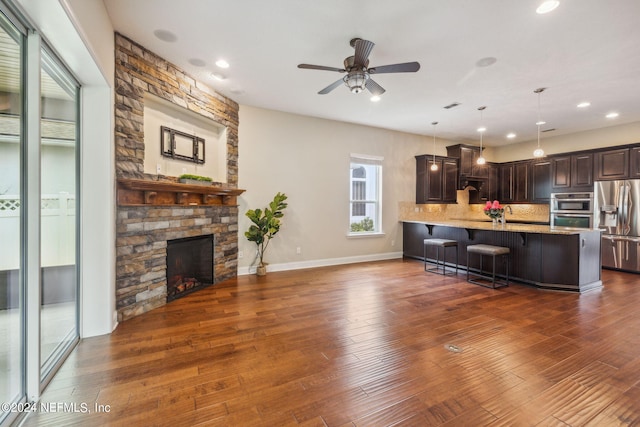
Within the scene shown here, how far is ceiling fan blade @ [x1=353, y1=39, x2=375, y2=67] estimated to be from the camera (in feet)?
8.59

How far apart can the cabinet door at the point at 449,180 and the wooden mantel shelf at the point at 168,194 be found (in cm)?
502

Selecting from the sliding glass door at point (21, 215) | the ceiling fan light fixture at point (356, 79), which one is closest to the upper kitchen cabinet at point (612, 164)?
the ceiling fan light fixture at point (356, 79)

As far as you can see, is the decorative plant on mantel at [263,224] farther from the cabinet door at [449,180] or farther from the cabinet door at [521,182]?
the cabinet door at [521,182]

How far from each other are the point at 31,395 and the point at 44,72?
222cm

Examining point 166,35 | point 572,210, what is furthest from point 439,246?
point 166,35

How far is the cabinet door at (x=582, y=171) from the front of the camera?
5.87m

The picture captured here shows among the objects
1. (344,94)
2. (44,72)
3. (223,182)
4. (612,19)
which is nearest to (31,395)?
(44,72)

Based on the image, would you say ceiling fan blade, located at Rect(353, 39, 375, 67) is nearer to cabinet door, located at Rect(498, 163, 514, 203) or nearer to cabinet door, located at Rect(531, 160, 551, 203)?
cabinet door, located at Rect(531, 160, 551, 203)

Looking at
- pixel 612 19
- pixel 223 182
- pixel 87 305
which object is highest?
pixel 612 19

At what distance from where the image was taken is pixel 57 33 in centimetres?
189

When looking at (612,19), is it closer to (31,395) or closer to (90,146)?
(90,146)

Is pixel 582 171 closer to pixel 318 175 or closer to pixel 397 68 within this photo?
pixel 318 175

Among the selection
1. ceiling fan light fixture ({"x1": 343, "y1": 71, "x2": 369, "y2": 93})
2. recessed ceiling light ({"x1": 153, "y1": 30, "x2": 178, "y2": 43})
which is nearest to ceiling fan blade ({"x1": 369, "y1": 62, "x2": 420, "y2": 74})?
ceiling fan light fixture ({"x1": 343, "y1": 71, "x2": 369, "y2": 93})

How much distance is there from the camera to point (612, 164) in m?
5.56
